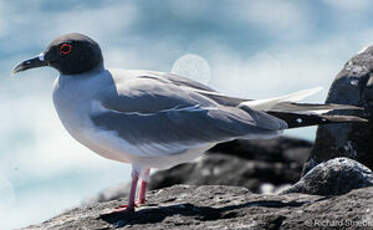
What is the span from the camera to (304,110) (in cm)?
1108

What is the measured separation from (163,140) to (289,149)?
36.8 feet

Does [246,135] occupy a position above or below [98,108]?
below

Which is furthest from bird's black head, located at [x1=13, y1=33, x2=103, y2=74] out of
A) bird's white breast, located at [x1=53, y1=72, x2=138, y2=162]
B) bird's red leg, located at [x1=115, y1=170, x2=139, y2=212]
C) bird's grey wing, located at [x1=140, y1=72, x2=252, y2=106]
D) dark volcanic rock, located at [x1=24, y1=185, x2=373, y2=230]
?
dark volcanic rock, located at [x1=24, y1=185, x2=373, y2=230]

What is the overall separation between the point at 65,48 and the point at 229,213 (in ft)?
10.8

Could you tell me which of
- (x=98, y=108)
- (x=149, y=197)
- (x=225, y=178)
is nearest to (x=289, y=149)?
(x=225, y=178)

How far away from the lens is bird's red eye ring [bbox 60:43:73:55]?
1141 centimetres

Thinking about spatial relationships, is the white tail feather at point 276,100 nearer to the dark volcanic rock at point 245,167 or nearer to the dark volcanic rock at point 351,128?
the dark volcanic rock at point 351,128

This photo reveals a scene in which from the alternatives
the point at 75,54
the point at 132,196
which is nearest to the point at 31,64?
the point at 75,54

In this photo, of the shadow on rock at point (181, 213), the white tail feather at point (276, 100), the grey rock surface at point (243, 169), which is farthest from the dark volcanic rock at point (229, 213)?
the grey rock surface at point (243, 169)

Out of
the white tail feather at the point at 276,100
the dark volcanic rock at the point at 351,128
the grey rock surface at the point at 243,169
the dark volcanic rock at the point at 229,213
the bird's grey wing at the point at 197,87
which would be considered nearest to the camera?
the dark volcanic rock at the point at 229,213

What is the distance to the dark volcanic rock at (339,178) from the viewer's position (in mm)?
11688

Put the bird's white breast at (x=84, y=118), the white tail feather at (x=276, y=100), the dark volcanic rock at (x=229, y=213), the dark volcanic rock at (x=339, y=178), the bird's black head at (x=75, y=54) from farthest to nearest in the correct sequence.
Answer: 1. the dark volcanic rock at (x=339, y=178)
2. the bird's black head at (x=75, y=54)
3. the white tail feather at (x=276, y=100)
4. the bird's white breast at (x=84, y=118)
5. the dark volcanic rock at (x=229, y=213)

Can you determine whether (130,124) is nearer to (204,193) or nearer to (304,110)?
(204,193)

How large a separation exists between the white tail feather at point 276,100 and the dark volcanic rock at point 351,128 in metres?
3.75
